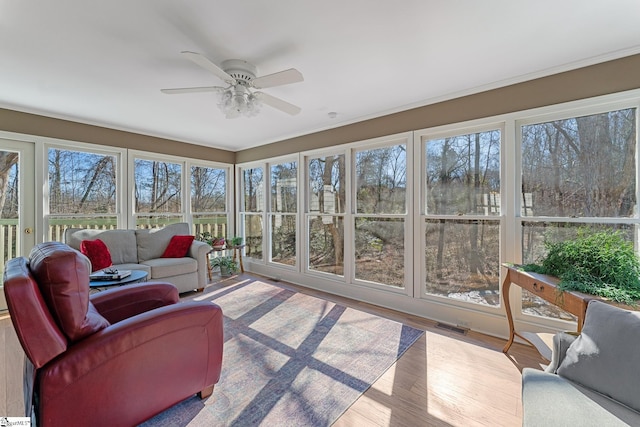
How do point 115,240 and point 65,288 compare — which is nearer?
point 65,288

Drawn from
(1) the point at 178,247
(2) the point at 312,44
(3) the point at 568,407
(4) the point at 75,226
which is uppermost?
(2) the point at 312,44

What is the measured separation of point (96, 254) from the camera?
3.21m

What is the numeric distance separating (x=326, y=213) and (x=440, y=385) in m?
2.71

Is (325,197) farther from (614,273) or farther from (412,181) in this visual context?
(614,273)

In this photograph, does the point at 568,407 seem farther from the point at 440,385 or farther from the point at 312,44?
the point at 312,44

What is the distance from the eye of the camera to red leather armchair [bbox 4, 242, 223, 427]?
1182mm

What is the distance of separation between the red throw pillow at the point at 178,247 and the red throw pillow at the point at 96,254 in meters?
0.84

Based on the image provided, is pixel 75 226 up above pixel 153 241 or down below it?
above

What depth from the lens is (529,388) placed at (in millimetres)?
1282

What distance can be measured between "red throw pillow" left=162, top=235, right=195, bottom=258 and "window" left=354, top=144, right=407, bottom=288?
2.57m

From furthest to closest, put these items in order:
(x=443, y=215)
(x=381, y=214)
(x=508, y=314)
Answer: (x=381, y=214) → (x=443, y=215) → (x=508, y=314)

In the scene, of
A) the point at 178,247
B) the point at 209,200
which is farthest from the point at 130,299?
the point at 209,200

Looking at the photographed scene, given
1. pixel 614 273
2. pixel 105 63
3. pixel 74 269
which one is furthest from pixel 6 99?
pixel 614 273

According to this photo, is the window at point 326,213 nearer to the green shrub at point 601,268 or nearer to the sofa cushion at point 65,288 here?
the green shrub at point 601,268
